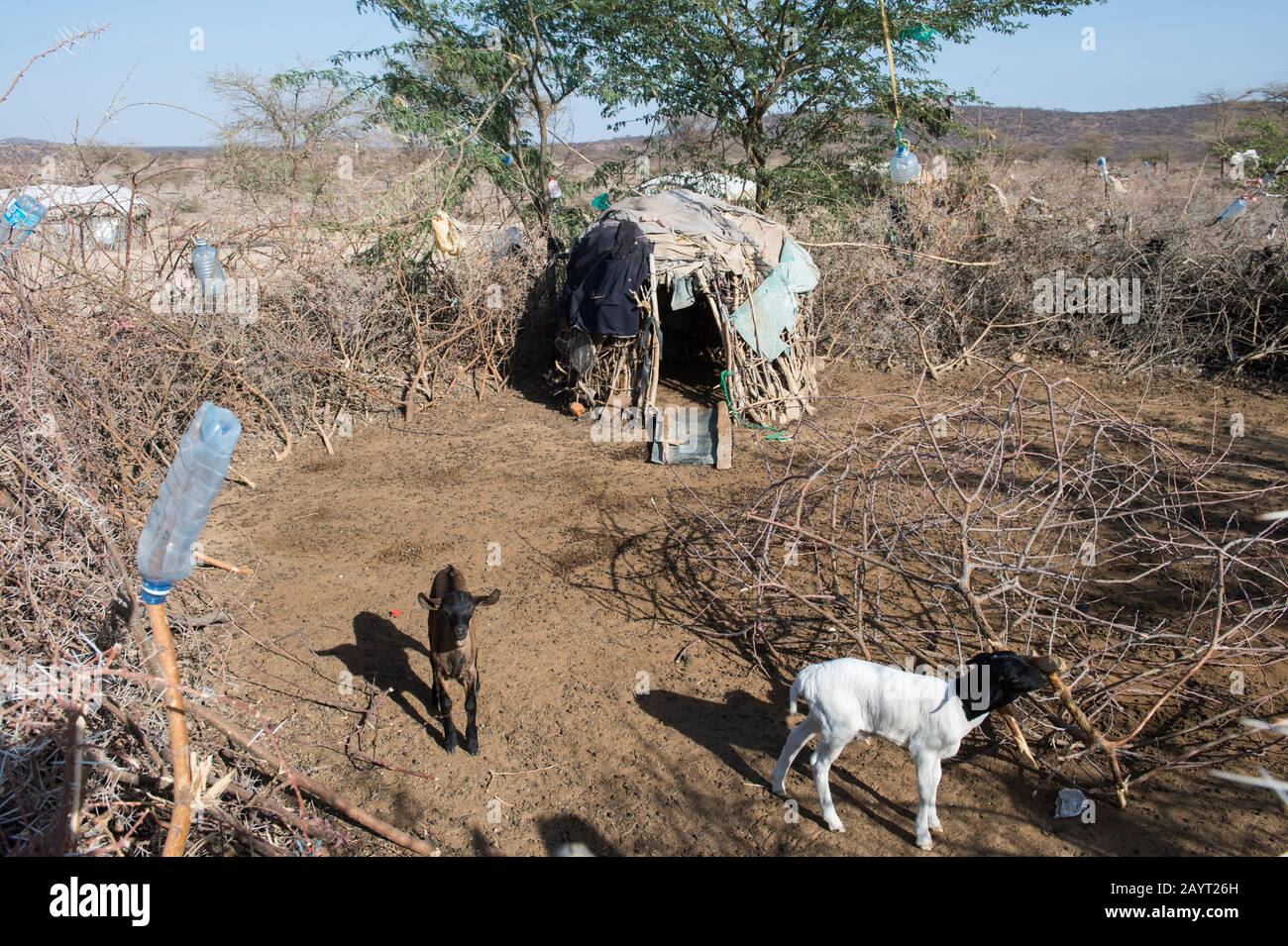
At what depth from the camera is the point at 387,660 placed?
17.8 ft

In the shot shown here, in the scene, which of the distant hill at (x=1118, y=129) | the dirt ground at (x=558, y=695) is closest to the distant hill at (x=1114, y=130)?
the distant hill at (x=1118, y=129)

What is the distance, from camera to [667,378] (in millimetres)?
11000

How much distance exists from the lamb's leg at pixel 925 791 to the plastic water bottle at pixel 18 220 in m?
6.23

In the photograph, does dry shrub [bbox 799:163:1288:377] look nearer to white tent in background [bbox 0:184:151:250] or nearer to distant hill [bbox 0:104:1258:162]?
white tent in background [bbox 0:184:151:250]

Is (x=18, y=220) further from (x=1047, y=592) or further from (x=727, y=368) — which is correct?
(x=1047, y=592)

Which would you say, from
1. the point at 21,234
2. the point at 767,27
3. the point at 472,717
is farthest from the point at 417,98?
the point at 472,717

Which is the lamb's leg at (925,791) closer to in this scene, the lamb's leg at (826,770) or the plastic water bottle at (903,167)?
the lamb's leg at (826,770)

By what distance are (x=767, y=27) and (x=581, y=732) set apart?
12.2 metres

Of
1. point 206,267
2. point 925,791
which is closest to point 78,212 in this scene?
point 206,267

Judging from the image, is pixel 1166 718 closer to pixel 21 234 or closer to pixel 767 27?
pixel 21 234

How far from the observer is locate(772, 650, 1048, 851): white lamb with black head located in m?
3.42

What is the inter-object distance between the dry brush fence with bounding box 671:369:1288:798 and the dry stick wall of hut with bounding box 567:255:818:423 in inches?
102

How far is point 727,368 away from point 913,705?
6530mm
